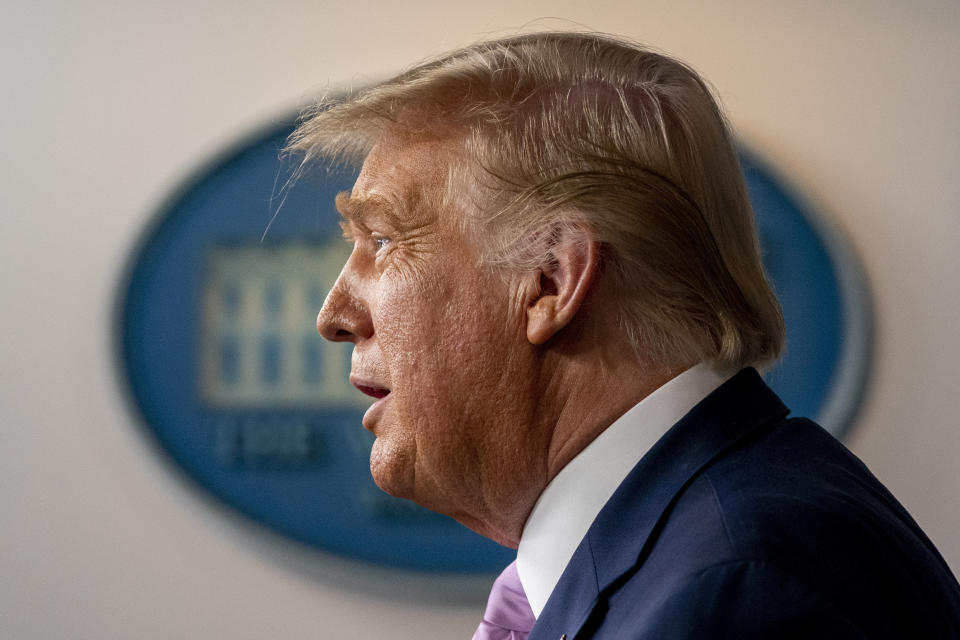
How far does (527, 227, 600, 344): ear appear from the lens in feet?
2.15

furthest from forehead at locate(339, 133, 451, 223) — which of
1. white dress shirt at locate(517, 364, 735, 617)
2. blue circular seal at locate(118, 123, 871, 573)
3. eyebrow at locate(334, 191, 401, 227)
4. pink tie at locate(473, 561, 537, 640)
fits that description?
blue circular seal at locate(118, 123, 871, 573)

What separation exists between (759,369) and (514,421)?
238 mm

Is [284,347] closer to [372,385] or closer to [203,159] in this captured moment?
[203,159]

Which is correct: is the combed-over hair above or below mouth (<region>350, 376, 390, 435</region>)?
above

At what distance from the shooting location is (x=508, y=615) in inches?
32.0

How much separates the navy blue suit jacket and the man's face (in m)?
0.11

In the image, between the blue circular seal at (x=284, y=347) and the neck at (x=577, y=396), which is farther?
the blue circular seal at (x=284, y=347)

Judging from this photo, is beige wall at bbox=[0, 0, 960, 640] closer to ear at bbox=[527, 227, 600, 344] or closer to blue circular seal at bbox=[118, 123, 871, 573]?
blue circular seal at bbox=[118, 123, 871, 573]

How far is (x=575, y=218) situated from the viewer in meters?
0.65

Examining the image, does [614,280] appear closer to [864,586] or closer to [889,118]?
[864,586]

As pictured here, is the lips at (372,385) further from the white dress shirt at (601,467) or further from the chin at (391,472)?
the white dress shirt at (601,467)

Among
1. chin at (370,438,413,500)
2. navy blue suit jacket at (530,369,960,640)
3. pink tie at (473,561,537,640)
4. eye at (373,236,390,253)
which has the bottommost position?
pink tie at (473,561,537,640)

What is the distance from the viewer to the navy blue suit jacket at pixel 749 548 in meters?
0.45

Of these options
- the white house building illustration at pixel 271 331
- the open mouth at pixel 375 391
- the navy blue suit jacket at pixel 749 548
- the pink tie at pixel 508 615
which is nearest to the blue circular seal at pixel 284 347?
the white house building illustration at pixel 271 331
